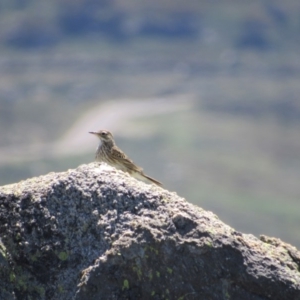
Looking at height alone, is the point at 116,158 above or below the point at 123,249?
above

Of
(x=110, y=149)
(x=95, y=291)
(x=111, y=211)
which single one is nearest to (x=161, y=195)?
(x=111, y=211)

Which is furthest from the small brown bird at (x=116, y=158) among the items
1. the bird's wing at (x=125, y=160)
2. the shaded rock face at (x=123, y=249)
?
the shaded rock face at (x=123, y=249)

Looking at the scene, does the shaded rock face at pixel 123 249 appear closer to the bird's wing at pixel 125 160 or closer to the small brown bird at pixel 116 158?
the small brown bird at pixel 116 158

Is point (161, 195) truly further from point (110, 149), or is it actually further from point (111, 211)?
point (110, 149)

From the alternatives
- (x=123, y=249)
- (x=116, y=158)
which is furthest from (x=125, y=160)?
(x=123, y=249)

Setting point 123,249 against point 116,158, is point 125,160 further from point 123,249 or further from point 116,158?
point 123,249

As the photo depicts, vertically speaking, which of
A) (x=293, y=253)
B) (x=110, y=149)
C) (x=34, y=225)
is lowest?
(x=34, y=225)
